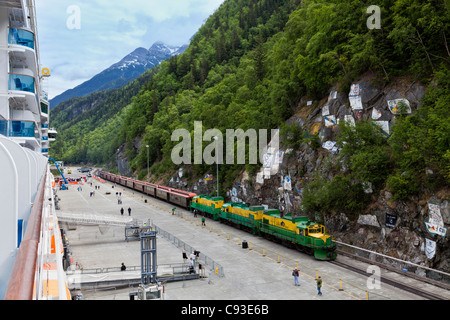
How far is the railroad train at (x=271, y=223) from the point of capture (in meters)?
23.7

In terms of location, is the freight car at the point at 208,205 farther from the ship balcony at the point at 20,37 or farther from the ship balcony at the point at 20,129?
the ship balcony at the point at 20,37

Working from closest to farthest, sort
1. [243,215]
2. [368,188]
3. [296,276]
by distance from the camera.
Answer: [296,276] → [368,188] → [243,215]

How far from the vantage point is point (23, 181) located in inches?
284

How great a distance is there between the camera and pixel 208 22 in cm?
16288

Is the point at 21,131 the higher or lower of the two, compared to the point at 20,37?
lower

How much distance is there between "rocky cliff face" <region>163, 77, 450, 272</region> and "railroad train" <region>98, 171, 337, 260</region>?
328 centimetres

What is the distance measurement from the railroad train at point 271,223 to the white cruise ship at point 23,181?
1754cm

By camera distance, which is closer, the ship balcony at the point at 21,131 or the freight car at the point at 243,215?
the ship balcony at the point at 21,131

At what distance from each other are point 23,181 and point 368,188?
24.2 m

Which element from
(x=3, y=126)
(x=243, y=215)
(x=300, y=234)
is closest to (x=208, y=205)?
(x=243, y=215)

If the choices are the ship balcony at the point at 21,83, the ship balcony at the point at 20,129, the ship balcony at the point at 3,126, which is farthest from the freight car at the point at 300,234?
the ship balcony at the point at 21,83

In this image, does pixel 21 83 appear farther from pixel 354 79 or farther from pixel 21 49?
pixel 354 79

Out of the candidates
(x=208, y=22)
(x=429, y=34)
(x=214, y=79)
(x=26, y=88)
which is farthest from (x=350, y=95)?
(x=208, y=22)

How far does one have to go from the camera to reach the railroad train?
933 inches
